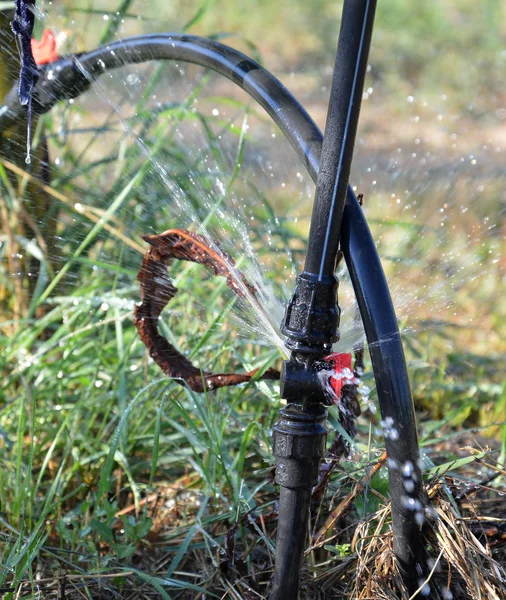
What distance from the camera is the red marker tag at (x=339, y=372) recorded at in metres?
0.96

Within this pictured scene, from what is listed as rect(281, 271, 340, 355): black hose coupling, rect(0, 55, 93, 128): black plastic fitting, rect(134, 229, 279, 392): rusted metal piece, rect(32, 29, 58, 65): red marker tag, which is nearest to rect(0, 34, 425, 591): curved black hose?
rect(281, 271, 340, 355): black hose coupling

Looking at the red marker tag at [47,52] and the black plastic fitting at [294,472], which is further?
the red marker tag at [47,52]

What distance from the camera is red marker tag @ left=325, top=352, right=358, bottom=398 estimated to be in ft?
3.15

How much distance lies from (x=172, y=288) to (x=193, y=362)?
45 centimetres

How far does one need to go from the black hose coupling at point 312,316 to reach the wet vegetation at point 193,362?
9.8 inches

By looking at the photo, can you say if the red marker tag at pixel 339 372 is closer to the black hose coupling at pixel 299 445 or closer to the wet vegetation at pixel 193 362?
the black hose coupling at pixel 299 445

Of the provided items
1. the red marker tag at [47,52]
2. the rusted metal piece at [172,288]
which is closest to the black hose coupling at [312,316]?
the rusted metal piece at [172,288]

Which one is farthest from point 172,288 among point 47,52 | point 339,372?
point 47,52

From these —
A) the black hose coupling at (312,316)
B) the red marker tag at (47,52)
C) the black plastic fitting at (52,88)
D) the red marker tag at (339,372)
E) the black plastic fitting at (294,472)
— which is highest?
the red marker tag at (47,52)

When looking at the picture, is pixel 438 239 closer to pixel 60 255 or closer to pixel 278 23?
pixel 60 255

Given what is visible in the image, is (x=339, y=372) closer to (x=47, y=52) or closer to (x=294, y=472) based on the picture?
(x=294, y=472)

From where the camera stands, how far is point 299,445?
953mm

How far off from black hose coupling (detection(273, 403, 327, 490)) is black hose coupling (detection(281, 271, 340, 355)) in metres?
0.09

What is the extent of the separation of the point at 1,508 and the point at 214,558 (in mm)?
463
